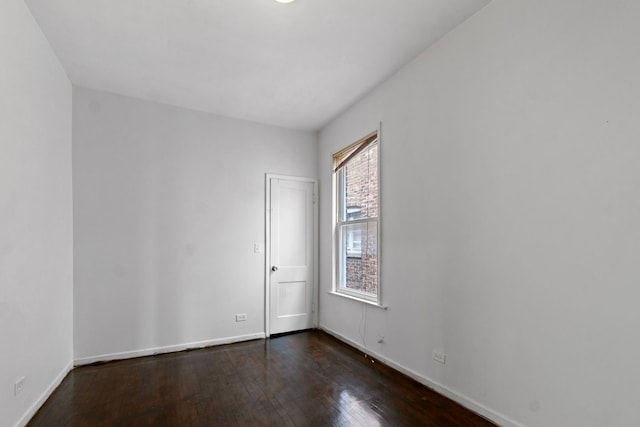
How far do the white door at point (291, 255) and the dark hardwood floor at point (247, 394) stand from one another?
861 millimetres

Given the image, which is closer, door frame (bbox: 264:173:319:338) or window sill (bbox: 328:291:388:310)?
window sill (bbox: 328:291:388:310)

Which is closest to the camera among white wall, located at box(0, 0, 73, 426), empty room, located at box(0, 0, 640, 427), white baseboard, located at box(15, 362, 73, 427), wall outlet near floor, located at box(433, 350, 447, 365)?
empty room, located at box(0, 0, 640, 427)

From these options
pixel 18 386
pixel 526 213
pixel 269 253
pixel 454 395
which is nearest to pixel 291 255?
pixel 269 253

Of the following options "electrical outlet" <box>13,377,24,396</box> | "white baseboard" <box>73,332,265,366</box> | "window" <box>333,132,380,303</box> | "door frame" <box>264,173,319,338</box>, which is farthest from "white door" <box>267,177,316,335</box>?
"electrical outlet" <box>13,377,24,396</box>

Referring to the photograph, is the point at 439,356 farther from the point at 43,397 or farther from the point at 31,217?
the point at 31,217

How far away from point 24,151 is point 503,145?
3.32 m

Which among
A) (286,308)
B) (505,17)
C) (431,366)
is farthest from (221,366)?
(505,17)

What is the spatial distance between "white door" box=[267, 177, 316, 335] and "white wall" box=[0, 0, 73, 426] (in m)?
2.25

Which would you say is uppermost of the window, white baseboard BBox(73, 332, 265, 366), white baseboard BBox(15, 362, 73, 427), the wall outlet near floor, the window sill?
the window

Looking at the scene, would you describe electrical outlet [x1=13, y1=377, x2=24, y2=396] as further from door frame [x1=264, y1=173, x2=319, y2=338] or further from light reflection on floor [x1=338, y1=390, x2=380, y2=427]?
door frame [x1=264, y1=173, x2=319, y2=338]

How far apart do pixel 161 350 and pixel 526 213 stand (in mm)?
3866

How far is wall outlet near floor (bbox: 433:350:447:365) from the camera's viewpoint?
263 cm

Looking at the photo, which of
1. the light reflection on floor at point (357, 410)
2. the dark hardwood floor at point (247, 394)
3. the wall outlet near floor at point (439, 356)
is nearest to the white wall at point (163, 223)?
the dark hardwood floor at point (247, 394)

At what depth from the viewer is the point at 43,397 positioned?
2.60m
